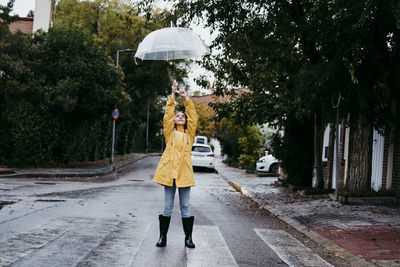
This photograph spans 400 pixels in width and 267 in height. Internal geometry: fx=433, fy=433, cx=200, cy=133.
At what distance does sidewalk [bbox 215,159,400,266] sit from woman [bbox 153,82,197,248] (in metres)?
2.26

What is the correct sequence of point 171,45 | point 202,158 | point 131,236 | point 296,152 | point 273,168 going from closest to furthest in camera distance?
point 131,236, point 171,45, point 296,152, point 273,168, point 202,158

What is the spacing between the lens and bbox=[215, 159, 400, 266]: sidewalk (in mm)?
5879

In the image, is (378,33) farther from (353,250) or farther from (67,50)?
(67,50)

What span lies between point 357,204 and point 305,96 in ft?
9.39

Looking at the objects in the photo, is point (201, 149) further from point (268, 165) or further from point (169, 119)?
point (169, 119)

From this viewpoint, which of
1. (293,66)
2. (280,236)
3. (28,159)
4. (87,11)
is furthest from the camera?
(87,11)

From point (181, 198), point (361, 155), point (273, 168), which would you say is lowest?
point (273, 168)

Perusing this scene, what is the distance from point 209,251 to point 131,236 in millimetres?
1309

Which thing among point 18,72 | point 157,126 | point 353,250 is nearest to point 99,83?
point 18,72

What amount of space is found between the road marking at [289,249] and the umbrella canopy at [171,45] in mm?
3104

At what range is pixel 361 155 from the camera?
10.7 m

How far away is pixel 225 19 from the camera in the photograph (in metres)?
11.0

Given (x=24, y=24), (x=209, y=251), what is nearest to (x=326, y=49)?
(x=209, y=251)

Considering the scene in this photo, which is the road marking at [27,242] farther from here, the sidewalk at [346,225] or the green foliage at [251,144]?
the green foliage at [251,144]
